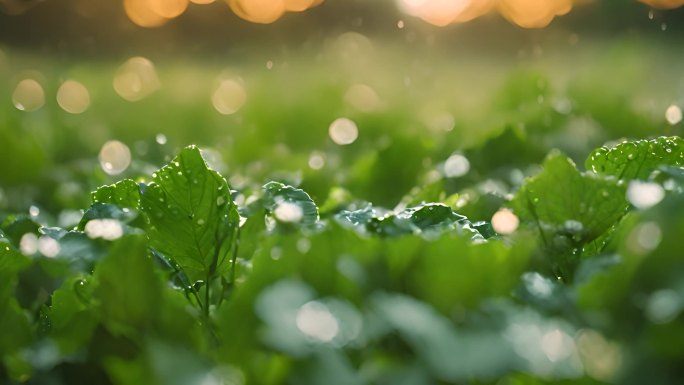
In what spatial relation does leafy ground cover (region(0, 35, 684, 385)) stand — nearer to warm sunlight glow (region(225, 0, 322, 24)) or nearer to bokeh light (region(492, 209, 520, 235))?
bokeh light (region(492, 209, 520, 235))

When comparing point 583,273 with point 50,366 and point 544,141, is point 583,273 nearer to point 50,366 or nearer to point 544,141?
point 50,366

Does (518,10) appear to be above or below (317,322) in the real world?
above

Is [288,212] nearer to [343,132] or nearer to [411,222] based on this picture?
[411,222]

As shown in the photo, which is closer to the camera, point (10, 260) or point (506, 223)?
point (10, 260)

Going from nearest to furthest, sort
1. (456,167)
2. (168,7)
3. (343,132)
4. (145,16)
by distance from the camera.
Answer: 1. (456,167)
2. (343,132)
3. (145,16)
4. (168,7)

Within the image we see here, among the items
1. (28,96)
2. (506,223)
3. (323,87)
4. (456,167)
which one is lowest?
(506,223)

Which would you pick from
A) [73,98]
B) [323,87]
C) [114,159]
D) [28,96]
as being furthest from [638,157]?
[28,96]

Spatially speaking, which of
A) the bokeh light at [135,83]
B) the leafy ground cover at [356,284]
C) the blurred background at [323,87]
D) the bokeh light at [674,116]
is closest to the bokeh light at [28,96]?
the blurred background at [323,87]

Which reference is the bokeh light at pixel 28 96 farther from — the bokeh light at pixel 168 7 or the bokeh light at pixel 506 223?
the bokeh light at pixel 506 223
